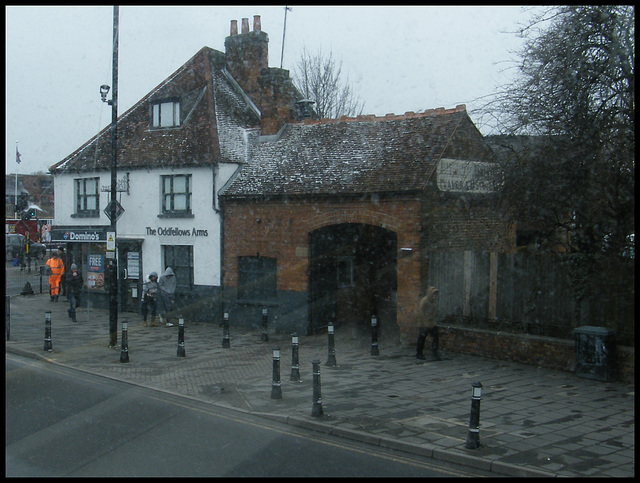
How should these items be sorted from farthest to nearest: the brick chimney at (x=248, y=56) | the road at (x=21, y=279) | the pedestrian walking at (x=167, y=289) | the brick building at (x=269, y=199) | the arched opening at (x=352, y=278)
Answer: the road at (x=21, y=279)
the brick chimney at (x=248, y=56)
the pedestrian walking at (x=167, y=289)
the arched opening at (x=352, y=278)
the brick building at (x=269, y=199)

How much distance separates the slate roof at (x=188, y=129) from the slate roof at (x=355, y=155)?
1.39 meters

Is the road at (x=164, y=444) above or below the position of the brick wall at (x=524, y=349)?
below

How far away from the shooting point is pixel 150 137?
23266mm

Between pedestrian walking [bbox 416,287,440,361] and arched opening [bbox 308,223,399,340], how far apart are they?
3.47m

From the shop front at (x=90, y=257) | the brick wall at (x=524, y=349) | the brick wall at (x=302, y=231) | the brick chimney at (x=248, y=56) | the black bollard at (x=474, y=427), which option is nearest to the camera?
the black bollard at (x=474, y=427)

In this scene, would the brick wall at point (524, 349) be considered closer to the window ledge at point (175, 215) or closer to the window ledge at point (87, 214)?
the window ledge at point (175, 215)

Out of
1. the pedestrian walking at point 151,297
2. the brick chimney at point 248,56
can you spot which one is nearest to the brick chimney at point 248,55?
the brick chimney at point 248,56

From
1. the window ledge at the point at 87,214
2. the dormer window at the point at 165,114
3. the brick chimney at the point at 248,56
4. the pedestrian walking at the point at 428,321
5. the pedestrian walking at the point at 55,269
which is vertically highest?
the brick chimney at the point at 248,56

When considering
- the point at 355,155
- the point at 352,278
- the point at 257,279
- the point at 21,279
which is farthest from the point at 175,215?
the point at 21,279

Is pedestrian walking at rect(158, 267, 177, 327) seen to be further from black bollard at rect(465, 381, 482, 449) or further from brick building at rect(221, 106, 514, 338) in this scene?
black bollard at rect(465, 381, 482, 449)

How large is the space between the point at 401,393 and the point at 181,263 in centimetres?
1222

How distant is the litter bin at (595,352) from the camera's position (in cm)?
1218

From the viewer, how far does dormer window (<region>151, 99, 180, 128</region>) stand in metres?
23.1

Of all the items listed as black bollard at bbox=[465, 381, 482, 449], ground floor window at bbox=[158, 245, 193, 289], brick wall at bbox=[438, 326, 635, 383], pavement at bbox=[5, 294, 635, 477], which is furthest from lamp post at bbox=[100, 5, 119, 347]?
black bollard at bbox=[465, 381, 482, 449]
